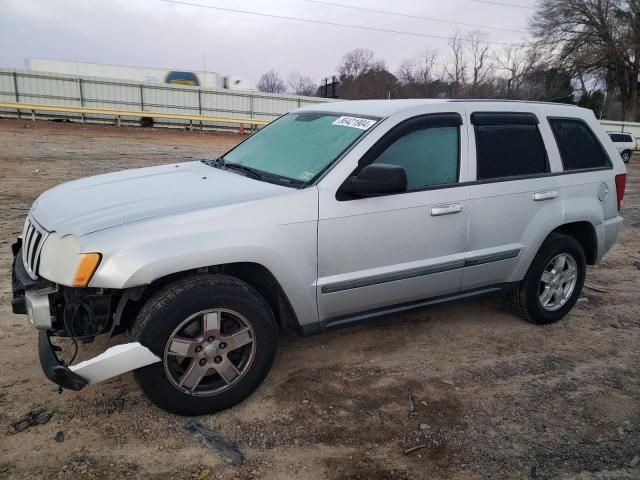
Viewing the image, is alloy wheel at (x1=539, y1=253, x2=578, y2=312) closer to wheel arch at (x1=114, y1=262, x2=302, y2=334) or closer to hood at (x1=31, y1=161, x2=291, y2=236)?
wheel arch at (x1=114, y1=262, x2=302, y2=334)

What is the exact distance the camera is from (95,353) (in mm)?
3613

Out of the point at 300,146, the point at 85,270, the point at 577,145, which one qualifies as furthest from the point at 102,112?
the point at 85,270

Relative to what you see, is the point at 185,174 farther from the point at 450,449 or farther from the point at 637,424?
the point at 637,424

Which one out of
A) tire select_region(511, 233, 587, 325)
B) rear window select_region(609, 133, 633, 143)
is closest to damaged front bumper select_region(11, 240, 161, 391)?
tire select_region(511, 233, 587, 325)

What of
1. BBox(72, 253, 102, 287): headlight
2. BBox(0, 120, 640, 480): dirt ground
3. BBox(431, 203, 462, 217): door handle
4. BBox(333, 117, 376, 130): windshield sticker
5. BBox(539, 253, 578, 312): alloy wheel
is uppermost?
BBox(333, 117, 376, 130): windshield sticker

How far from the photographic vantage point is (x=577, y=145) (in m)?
4.50

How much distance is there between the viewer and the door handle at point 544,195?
13.5 feet

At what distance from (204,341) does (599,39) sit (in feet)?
161

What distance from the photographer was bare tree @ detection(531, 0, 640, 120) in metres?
41.4

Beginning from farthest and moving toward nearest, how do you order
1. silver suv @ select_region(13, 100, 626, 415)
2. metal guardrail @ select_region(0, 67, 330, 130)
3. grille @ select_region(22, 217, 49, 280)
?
1. metal guardrail @ select_region(0, 67, 330, 130)
2. grille @ select_region(22, 217, 49, 280)
3. silver suv @ select_region(13, 100, 626, 415)

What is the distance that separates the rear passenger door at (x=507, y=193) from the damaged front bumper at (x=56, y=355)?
2.37 m

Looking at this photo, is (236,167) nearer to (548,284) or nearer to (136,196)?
(136,196)

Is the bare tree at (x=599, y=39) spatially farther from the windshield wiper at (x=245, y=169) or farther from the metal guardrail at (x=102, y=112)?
the windshield wiper at (x=245, y=169)

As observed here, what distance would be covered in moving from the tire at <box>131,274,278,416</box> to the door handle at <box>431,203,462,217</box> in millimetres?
1325
